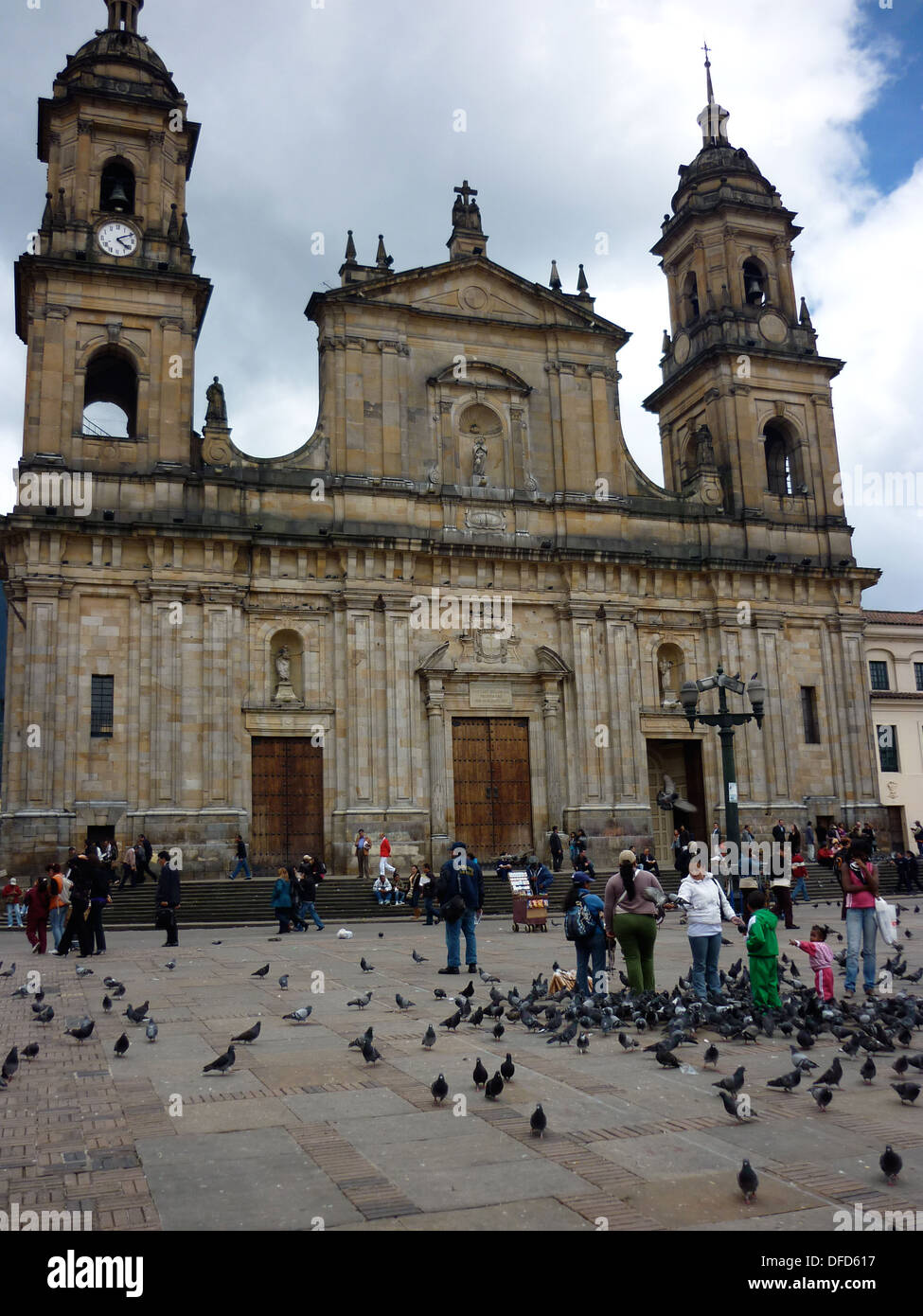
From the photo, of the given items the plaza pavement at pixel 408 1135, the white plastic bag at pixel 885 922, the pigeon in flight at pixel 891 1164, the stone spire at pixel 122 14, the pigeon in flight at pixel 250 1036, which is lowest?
the plaza pavement at pixel 408 1135

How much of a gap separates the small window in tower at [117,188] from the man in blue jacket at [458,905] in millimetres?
26059

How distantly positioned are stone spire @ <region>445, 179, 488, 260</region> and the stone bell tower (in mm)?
8792

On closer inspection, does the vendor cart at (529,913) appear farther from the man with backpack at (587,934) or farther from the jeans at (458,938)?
the man with backpack at (587,934)

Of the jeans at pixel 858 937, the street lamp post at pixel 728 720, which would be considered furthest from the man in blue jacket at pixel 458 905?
the street lamp post at pixel 728 720

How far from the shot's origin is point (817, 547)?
39250 millimetres

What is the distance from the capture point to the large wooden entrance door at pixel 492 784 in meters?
33.6

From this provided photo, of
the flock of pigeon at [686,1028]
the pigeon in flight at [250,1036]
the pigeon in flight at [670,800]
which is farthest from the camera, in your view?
the pigeon in flight at [670,800]

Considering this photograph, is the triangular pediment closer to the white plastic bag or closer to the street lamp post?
the street lamp post

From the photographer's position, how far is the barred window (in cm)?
3011

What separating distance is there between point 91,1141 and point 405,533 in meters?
27.2

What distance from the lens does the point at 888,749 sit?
4588 cm

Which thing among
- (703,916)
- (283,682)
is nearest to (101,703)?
(283,682)

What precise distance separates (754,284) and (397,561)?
18859 mm

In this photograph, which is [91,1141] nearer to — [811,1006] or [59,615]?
[811,1006]
